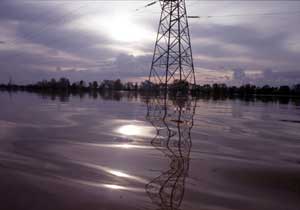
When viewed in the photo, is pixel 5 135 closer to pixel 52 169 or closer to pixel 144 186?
pixel 52 169

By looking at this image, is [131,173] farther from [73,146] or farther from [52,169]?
[73,146]

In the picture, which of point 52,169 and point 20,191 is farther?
point 52,169

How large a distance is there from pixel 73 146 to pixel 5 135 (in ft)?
12.1

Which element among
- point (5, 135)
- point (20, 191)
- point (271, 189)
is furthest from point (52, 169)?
point (5, 135)

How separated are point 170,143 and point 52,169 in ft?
18.5

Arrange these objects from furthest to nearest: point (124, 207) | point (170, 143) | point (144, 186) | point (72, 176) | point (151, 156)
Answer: point (170, 143), point (151, 156), point (72, 176), point (144, 186), point (124, 207)

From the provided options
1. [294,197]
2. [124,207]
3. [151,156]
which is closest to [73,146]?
[151,156]

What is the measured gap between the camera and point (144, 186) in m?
7.70

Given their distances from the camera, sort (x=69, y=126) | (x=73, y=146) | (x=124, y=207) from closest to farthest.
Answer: (x=124, y=207)
(x=73, y=146)
(x=69, y=126)

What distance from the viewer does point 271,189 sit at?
7.99 meters

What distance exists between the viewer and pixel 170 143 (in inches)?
532

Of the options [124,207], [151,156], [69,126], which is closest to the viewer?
[124,207]

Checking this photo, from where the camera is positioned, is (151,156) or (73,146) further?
(73,146)

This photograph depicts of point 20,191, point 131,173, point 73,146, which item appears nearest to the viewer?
point 20,191
